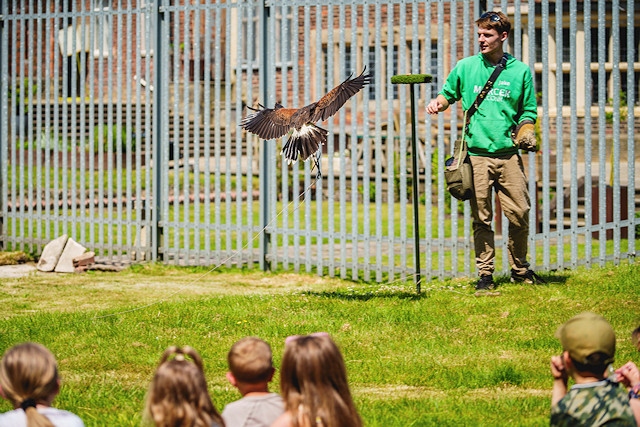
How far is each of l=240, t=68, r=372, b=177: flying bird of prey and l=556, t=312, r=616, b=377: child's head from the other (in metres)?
4.28

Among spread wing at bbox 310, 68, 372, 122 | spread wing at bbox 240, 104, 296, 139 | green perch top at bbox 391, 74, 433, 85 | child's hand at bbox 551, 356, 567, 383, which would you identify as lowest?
child's hand at bbox 551, 356, 567, 383

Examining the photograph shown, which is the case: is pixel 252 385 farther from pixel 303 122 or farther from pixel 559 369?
pixel 303 122

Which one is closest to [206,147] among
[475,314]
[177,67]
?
[177,67]

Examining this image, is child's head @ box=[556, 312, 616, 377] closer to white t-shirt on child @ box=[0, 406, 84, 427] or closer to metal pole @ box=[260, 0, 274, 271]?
white t-shirt on child @ box=[0, 406, 84, 427]

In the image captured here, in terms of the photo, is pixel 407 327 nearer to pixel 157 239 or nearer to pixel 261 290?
pixel 261 290

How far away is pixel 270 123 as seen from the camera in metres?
8.62

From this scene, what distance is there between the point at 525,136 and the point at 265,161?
11.3 feet

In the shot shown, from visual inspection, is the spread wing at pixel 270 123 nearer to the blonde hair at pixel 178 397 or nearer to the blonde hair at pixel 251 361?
the blonde hair at pixel 251 361

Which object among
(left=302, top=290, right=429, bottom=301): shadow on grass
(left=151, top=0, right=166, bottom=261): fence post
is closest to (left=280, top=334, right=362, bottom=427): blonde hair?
(left=302, top=290, right=429, bottom=301): shadow on grass

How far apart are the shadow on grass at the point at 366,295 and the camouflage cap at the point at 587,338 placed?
4371 mm

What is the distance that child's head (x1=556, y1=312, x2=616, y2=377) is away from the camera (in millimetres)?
4121

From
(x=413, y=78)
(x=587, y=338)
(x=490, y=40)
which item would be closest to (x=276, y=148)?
(x=413, y=78)

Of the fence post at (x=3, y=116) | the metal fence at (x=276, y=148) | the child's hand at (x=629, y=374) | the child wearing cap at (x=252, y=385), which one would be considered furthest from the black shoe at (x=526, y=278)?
the fence post at (x=3, y=116)

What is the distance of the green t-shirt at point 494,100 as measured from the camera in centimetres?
840
